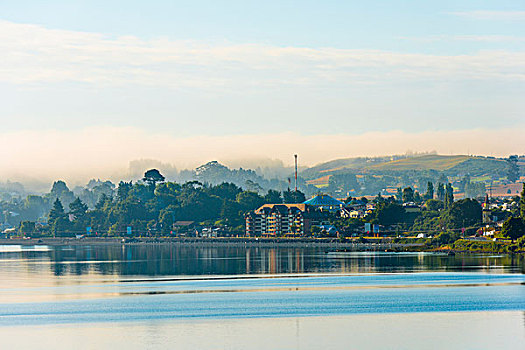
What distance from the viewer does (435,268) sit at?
105 meters

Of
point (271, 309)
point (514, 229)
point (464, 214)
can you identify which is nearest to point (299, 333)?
point (271, 309)

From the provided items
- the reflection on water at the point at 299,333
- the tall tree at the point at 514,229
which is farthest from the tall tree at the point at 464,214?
the reflection on water at the point at 299,333

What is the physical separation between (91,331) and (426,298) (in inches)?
1112

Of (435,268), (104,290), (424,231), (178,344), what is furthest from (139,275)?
(424,231)

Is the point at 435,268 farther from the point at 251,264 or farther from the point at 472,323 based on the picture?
the point at 472,323

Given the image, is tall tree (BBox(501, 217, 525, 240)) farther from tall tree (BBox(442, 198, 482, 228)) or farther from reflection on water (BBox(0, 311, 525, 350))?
reflection on water (BBox(0, 311, 525, 350))

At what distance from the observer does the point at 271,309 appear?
212 ft

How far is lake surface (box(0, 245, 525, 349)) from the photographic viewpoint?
50969 millimetres

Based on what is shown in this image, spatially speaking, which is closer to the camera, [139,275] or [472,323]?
[472,323]

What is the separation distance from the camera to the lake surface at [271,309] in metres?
51.0

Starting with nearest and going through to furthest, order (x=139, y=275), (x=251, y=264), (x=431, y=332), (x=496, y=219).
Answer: (x=431, y=332), (x=139, y=275), (x=251, y=264), (x=496, y=219)

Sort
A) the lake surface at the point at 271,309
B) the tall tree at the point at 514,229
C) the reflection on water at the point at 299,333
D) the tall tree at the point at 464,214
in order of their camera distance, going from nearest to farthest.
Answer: the reflection on water at the point at 299,333
the lake surface at the point at 271,309
the tall tree at the point at 514,229
the tall tree at the point at 464,214

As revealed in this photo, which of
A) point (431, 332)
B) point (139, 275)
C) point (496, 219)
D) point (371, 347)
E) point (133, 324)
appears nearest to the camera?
point (371, 347)

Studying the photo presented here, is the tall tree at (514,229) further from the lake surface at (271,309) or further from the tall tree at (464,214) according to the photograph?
the tall tree at (464,214)
